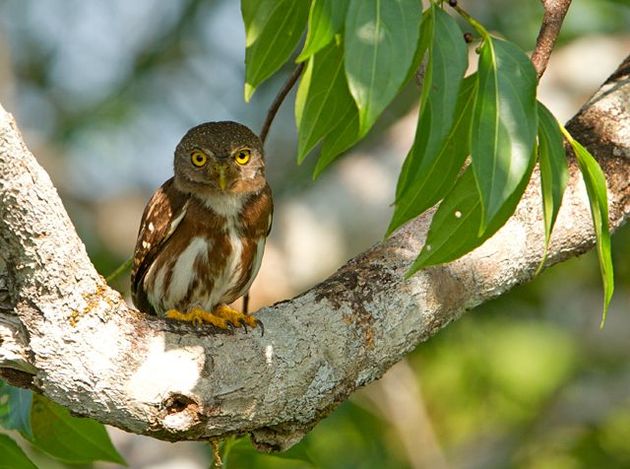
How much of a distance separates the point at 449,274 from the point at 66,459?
1.78 metres

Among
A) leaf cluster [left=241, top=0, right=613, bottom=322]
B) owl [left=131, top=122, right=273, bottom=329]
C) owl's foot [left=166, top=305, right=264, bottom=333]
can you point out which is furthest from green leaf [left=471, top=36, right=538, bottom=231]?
owl [left=131, top=122, right=273, bottom=329]

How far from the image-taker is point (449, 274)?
14.1ft

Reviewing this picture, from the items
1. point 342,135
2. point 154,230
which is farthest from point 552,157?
point 154,230

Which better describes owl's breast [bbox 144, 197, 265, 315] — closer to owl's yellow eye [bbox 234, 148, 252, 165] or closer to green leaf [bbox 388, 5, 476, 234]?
owl's yellow eye [bbox 234, 148, 252, 165]

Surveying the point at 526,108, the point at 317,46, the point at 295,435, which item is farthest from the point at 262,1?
the point at 295,435

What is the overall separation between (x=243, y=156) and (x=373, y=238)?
1.49 metres

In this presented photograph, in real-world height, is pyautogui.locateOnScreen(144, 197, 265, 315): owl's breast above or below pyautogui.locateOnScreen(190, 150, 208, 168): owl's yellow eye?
below

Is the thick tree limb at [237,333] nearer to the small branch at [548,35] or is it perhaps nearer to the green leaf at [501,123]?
the small branch at [548,35]

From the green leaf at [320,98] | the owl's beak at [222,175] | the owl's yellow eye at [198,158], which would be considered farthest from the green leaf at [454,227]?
the owl's yellow eye at [198,158]

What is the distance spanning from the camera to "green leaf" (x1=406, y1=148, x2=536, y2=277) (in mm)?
3244

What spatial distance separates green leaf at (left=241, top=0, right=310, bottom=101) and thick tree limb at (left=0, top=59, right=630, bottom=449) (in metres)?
0.73

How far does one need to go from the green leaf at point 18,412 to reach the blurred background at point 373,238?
112 inches

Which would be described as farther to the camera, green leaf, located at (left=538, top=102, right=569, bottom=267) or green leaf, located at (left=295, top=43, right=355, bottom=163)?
green leaf, located at (left=538, top=102, right=569, bottom=267)

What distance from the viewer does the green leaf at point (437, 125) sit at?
282cm
